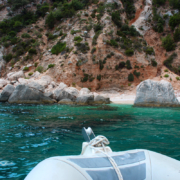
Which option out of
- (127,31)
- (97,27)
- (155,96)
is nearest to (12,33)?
(97,27)

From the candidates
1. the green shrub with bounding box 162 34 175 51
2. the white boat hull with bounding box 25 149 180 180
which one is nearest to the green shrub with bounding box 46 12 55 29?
the green shrub with bounding box 162 34 175 51

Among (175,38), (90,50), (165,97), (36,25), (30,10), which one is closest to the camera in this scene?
(165,97)

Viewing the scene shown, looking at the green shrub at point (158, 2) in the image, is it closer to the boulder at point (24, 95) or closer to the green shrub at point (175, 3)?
the green shrub at point (175, 3)

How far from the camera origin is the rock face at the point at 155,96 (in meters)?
15.7

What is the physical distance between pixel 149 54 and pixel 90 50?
441 inches

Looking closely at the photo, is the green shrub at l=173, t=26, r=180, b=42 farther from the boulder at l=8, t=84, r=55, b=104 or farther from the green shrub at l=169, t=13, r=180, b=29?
the boulder at l=8, t=84, r=55, b=104

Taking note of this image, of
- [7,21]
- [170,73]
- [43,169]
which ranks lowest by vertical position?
[43,169]

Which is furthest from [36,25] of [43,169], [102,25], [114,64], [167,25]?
[43,169]

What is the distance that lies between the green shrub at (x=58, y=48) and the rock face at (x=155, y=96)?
1751 centimetres

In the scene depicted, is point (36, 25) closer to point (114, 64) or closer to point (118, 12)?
point (118, 12)

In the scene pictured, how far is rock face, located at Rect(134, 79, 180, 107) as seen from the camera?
619 inches

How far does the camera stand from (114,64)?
88.9 ft

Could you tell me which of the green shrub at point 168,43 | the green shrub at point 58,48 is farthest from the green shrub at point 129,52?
the green shrub at point 58,48

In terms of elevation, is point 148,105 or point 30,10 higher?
point 30,10
